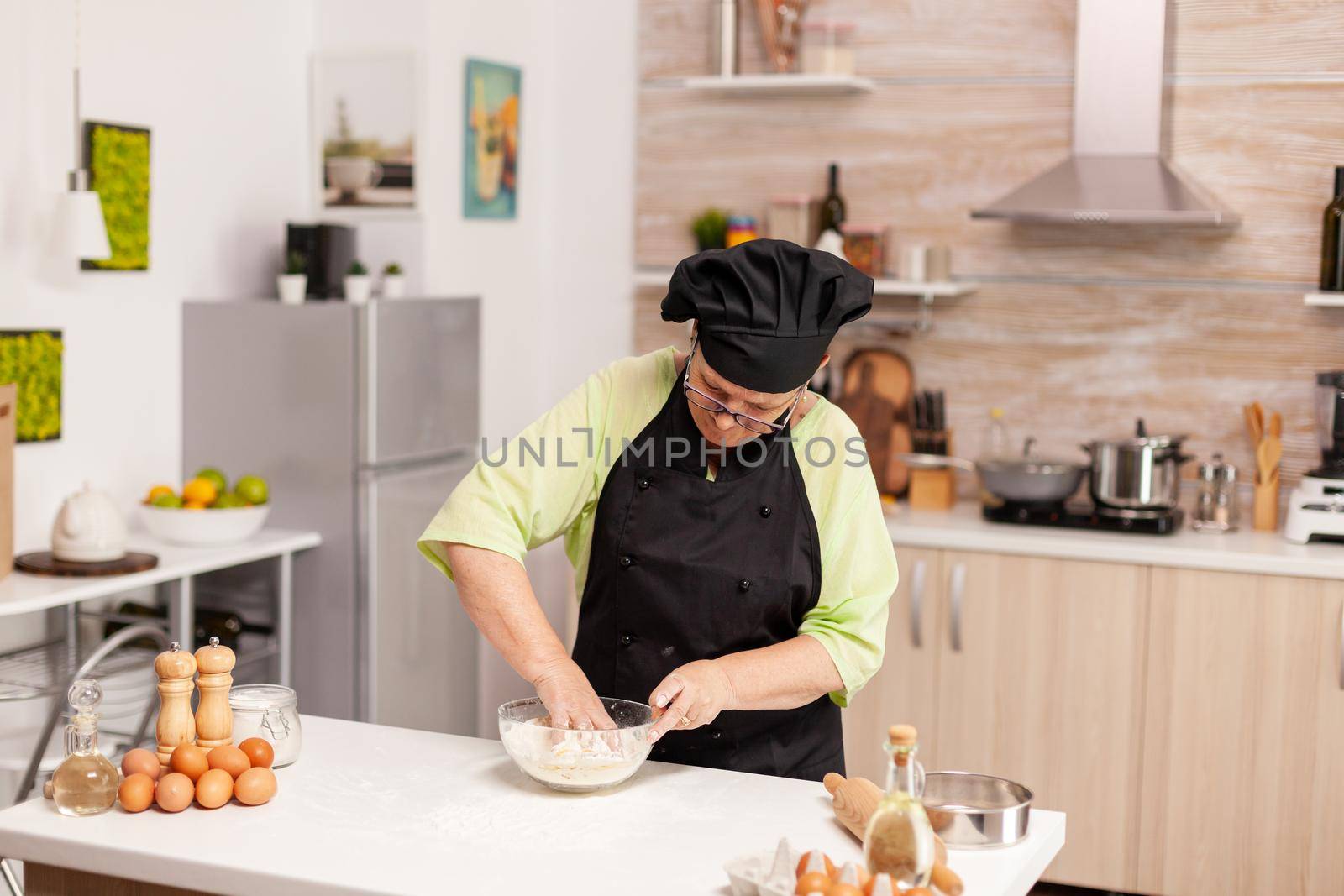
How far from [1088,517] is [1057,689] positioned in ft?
1.48

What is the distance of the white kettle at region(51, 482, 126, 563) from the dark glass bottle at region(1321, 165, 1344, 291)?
2991 millimetres

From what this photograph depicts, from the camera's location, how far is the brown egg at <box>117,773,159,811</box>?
175 cm

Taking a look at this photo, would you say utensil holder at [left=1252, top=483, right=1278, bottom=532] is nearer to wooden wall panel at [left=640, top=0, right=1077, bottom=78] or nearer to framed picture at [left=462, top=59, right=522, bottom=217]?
wooden wall panel at [left=640, top=0, right=1077, bottom=78]

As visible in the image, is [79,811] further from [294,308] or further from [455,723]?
[455,723]

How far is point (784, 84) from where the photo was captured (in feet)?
13.1

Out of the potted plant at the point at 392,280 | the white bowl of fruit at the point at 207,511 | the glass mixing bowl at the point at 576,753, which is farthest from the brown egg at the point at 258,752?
the potted plant at the point at 392,280

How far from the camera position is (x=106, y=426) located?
3520 mm

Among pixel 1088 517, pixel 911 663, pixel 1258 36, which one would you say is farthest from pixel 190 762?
pixel 1258 36

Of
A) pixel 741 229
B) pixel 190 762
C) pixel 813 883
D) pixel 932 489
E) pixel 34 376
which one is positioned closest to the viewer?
pixel 813 883

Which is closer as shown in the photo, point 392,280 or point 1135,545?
point 1135,545

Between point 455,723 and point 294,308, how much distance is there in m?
1.26

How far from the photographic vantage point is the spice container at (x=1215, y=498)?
143 inches

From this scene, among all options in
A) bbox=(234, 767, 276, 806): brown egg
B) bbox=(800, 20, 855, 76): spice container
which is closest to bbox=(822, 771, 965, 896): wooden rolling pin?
bbox=(234, 767, 276, 806): brown egg

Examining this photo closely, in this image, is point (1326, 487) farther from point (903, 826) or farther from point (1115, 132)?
point (903, 826)
